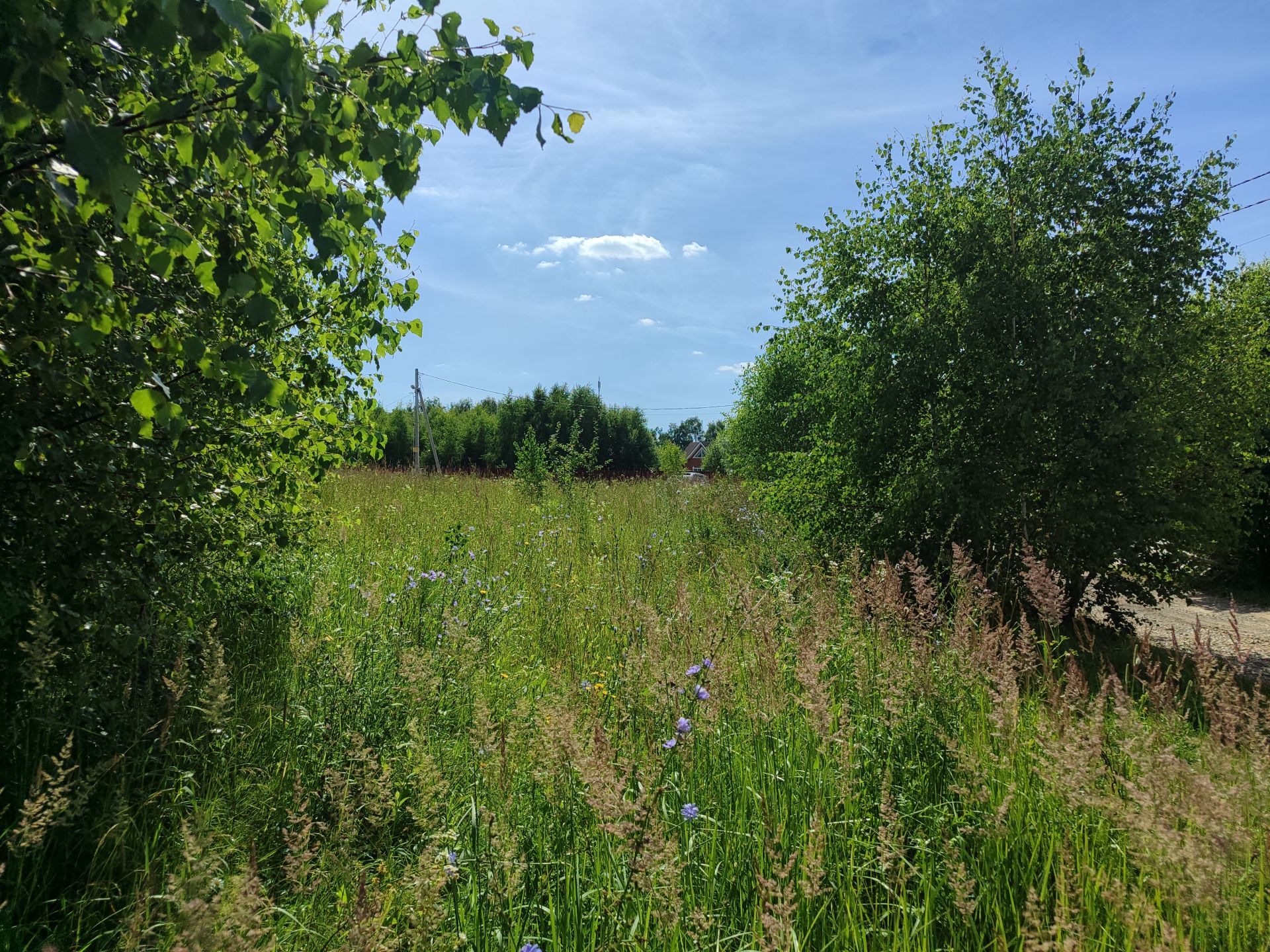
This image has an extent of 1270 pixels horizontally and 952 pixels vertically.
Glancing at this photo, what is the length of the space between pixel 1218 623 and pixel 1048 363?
262 inches

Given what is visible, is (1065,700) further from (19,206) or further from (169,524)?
(19,206)

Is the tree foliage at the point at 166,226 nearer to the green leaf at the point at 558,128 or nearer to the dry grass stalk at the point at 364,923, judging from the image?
the green leaf at the point at 558,128

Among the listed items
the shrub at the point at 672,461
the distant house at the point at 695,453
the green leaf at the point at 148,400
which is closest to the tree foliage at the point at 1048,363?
the green leaf at the point at 148,400

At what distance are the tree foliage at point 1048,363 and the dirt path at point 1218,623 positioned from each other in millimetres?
1297

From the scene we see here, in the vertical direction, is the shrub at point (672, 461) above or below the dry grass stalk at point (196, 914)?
above

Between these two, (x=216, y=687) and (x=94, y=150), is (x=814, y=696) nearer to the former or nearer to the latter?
(x=216, y=687)

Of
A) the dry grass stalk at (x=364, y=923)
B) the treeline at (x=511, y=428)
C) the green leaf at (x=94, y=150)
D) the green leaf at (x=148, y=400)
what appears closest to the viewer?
the dry grass stalk at (x=364, y=923)

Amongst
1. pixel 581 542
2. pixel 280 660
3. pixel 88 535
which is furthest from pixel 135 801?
pixel 581 542

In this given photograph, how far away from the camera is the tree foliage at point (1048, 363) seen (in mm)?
6812

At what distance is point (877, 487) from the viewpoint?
7.64 m

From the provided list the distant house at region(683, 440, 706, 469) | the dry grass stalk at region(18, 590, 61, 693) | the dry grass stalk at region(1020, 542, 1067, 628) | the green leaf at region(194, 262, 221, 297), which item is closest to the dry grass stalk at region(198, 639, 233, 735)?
the dry grass stalk at region(18, 590, 61, 693)

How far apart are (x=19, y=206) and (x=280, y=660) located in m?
2.41

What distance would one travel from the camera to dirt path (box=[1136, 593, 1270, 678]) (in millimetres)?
8141

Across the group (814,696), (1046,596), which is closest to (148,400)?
(814,696)
